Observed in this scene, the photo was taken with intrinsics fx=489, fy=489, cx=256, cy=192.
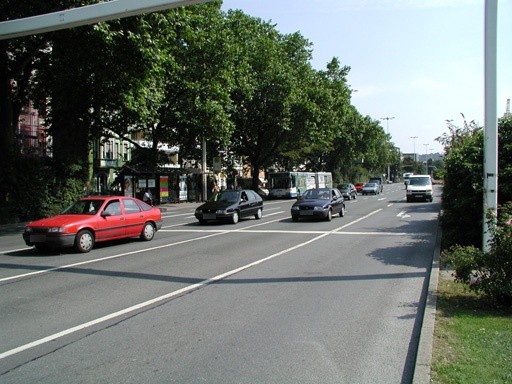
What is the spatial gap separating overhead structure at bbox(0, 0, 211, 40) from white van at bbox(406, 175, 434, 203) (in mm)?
31169

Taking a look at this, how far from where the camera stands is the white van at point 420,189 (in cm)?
3750

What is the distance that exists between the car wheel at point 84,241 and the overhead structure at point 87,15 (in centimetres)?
516

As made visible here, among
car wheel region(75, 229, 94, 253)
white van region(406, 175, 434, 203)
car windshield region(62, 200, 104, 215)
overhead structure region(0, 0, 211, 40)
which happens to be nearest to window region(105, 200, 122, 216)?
car windshield region(62, 200, 104, 215)

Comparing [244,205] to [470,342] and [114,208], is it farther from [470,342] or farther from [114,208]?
[470,342]

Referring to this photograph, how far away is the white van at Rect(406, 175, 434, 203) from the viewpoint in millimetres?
37500

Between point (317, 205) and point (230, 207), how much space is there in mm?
3888

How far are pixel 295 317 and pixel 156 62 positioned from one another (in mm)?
15872

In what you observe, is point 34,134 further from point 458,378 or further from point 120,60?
point 458,378

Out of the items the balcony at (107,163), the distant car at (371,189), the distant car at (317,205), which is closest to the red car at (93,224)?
the distant car at (317,205)

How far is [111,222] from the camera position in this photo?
1384cm

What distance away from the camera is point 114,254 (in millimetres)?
12617

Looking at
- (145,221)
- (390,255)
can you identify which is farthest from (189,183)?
(390,255)

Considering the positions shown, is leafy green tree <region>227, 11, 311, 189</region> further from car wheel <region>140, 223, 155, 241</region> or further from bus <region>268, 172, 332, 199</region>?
car wheel <region>140, 223, 155, 241</region>

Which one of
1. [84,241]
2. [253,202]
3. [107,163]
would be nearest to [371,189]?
[107,163]
